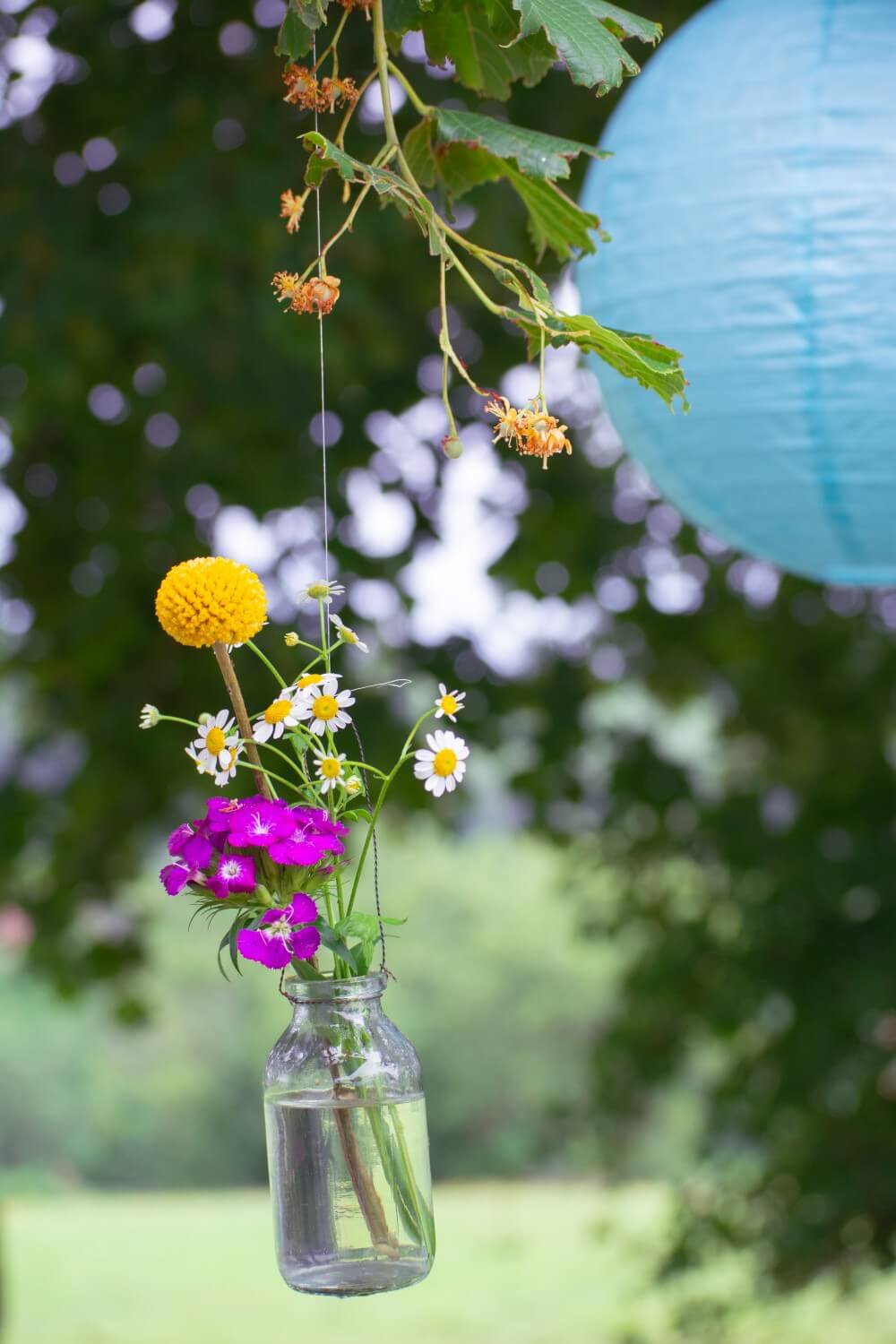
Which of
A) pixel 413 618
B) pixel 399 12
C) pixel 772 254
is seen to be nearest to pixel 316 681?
pixel 399 12

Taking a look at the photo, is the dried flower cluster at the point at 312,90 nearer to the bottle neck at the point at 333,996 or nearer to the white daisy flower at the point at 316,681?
the white daisy flower at the point at 316,681

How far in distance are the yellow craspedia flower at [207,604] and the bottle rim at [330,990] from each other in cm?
15

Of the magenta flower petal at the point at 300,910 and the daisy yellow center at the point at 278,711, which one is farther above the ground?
the daisy yellow center at the point at 278,711

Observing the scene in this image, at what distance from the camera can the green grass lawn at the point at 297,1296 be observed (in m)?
5.26

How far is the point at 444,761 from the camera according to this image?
646 millimetres

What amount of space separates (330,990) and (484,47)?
49 cm

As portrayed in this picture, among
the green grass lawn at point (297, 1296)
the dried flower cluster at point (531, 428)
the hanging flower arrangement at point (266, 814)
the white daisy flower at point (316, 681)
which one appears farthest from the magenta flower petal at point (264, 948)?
the green grass lawn at point (297, 1296)

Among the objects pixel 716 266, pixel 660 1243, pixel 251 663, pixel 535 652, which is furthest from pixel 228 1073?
pixel 716 266

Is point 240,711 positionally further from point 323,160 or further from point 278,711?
point 323,160

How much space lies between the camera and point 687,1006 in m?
Answer: 3.12

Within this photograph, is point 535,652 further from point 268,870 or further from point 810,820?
point 268,870

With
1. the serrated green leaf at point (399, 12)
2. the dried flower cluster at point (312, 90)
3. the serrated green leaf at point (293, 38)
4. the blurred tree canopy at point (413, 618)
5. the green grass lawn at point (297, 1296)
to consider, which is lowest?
the green grass lawn at point (297, 1296)

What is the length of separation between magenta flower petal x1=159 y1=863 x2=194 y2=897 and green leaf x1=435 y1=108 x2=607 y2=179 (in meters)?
0.36

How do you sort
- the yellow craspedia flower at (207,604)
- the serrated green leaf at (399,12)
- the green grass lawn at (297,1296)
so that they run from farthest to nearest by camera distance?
the green grass lawn at (297,1296) < the serrated green leaf at (399,12) < the yellow craspedia flower at (207,604)
